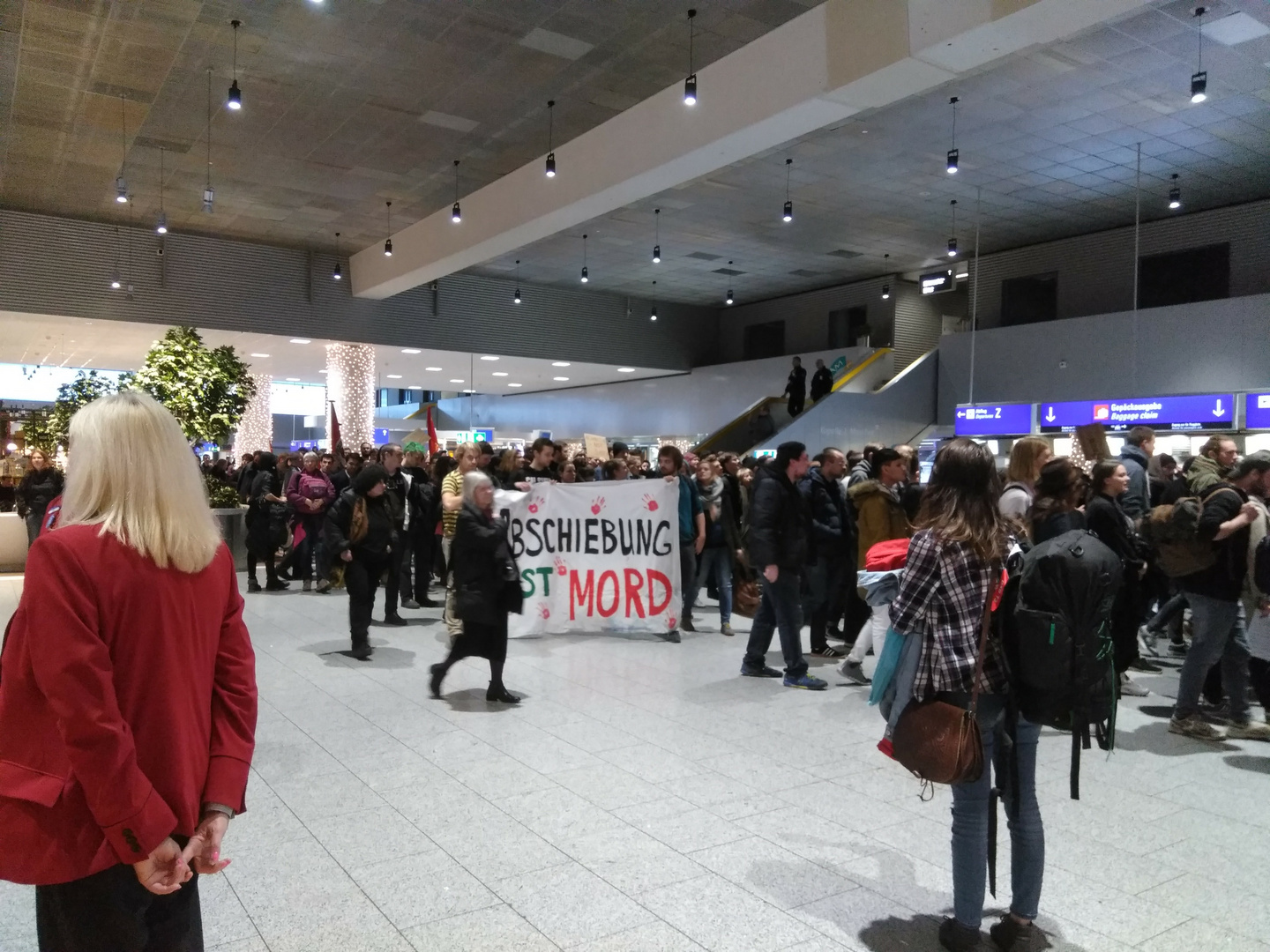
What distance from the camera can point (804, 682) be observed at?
6.33m

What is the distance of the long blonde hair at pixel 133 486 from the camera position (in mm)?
1715

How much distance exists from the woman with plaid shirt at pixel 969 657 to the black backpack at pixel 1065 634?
0.32 feet

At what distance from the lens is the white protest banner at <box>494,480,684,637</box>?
7.98m

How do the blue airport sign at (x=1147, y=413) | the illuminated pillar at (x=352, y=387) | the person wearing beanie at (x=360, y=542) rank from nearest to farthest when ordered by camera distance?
the person wearing beanie at (x=360, y=542), the blue airport sign at (x=1147, y=413), the illuminated pillar at (x=352, y=387)

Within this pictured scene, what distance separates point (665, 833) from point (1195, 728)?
3.37m

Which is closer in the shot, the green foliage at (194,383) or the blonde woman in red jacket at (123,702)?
the blonde woman in red jacket at (123,702)

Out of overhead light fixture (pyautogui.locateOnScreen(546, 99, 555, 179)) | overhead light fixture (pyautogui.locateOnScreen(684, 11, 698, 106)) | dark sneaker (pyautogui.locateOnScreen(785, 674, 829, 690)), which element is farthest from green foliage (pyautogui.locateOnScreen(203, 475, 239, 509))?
dark sneaker (pyautogui.locateOnScreen(785, 674, 829, 690))

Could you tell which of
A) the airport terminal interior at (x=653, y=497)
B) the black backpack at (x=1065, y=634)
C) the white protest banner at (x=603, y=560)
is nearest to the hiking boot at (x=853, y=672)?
the airport terminal interior at (x=653, y=497)

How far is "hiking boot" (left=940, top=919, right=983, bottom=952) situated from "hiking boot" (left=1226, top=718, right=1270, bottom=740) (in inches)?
130

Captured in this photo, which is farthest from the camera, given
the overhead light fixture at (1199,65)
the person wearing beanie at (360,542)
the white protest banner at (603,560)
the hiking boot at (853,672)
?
the overhead light fixture at (1199,65)

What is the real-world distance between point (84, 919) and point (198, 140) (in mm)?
12683

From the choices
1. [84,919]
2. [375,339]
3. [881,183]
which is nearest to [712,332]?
[375,339]

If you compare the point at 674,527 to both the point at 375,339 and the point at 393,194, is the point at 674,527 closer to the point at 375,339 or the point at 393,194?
the point at 393,194

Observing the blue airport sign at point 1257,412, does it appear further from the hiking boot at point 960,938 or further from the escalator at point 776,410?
the hiking boot at point 960,938
